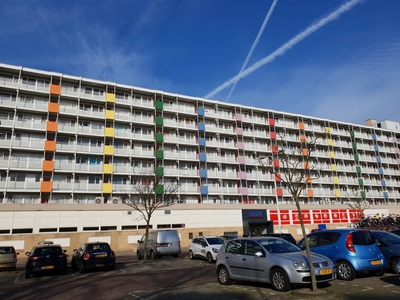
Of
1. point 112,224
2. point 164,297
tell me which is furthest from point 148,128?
point 164,297

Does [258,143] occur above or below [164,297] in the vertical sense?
above

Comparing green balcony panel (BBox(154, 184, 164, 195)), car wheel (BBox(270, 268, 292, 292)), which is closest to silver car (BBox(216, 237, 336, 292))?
car wheel (BBox(270, 268, 292, 292))

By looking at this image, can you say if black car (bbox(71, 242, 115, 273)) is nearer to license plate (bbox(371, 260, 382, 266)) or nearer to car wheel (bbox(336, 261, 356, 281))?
car wheel (bbox(336, 261, 356, 281))

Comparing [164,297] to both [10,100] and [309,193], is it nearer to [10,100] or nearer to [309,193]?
[10,100]

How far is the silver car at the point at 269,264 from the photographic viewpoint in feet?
29.0

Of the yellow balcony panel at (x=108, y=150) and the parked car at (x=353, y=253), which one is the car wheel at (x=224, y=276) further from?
the yellow balcony panel at (x=108, y=150)

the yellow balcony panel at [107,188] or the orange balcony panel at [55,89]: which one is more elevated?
the orange balcony panel at [55,89]

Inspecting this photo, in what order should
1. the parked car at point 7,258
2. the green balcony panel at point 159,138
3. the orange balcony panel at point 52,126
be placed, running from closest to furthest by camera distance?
Result: the parked car at point 7,258
the orange balcony panel at point 52,126
the green balcony panel at point 159,138

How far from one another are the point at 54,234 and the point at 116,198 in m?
8.33

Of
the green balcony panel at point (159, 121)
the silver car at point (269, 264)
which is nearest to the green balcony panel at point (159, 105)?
the green balcony panel at point (159, 121)

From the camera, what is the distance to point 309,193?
53781mm

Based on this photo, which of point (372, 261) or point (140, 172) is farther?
point (140, 172)

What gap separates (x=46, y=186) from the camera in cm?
3606

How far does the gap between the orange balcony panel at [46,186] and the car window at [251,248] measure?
31609 millimetres
